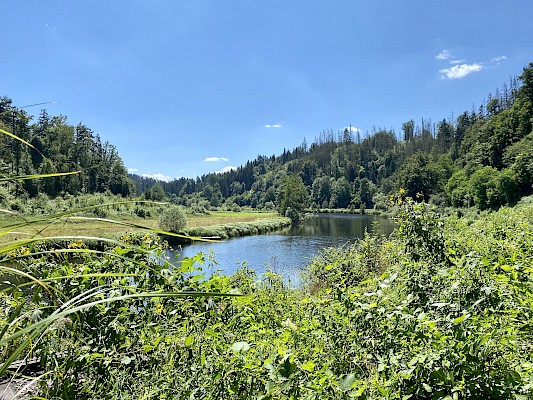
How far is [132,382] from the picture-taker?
1.96 meters

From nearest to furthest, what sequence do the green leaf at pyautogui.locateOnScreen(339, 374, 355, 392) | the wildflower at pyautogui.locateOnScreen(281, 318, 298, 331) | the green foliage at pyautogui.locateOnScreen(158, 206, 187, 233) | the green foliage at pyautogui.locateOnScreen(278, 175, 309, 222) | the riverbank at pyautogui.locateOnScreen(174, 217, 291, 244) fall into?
the green leaf at pyautogui.locateOnScreen(339, 374, 355, 392)
the wildflower at pyautogui.locateOnScreen(281, 318, 298, 331)
the green foliage at pyautogui.locateOnScreen(158, 206, 187, 233)
the riverbank at pyautogui.locateOnScreen(174, 217, 291, 244)
the green foliage at pyautogui.locateOnScreen(278, 175, 309, 222)

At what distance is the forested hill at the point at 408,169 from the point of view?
4325 cm

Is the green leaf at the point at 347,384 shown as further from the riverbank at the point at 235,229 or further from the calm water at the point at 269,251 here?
the riverbank at the point at 235,229

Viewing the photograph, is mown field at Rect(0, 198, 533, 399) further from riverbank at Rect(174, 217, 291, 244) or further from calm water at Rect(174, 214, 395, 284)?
riverbank at Rect(174, 217, 291, 244)

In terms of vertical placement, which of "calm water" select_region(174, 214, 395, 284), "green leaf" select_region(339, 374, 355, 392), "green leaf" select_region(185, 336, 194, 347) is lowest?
"calm water" select_region(174, 214, 395, 284)

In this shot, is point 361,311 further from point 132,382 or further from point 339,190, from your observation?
point 339,190

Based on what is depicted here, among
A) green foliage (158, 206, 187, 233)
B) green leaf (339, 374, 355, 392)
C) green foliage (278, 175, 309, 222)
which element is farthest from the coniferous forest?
green foliage (278, 175, 309, 222)

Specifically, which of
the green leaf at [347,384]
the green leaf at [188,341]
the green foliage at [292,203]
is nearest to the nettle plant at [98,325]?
the green leaf at [188,341]

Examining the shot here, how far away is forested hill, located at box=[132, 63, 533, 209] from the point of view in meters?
43.2

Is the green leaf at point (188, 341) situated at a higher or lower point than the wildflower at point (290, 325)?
higher

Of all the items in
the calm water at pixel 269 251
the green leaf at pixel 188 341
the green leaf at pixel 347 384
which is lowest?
the calm water at pixel 269 251

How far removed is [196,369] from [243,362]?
0.28 m

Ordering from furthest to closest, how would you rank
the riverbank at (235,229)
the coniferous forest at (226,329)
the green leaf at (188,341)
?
the riverbank at (235,229), the green leaf at (188,341), the coniferous forest at (226,329)

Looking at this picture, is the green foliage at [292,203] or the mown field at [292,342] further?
the green foliage at [292,203]
